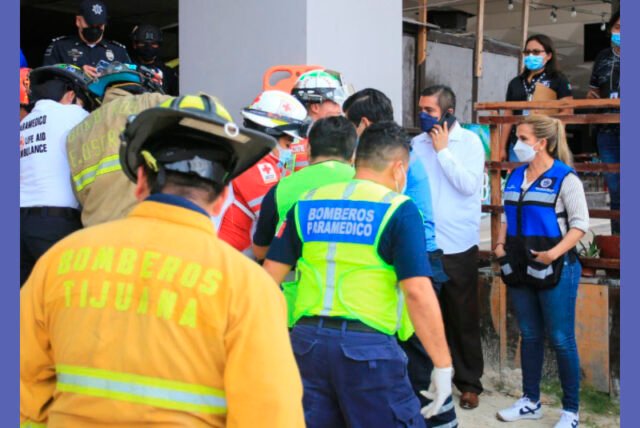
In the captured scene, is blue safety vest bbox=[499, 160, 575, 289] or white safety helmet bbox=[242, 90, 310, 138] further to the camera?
blue safety vest bbox=[499, 160, 575, 289]

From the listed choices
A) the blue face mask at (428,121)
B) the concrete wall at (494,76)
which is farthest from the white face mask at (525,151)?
the concrete wall at (494,76)

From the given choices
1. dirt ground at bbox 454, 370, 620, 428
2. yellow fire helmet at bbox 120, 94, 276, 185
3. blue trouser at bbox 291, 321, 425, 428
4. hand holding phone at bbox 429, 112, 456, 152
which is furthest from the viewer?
dirt ground at bbox 454, 370, 620, 428

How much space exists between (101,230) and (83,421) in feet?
1.41

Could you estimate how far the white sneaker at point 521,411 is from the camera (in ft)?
18.7

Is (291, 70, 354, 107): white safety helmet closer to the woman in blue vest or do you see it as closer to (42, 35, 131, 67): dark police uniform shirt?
the woman in blue vest

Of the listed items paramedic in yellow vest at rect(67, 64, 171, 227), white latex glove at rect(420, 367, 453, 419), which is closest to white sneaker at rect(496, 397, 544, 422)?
white latex glove at rect(420, 367, 453, 419)

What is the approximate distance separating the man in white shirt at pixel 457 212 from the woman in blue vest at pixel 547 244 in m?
0.26

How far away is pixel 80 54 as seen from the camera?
22.5 ft

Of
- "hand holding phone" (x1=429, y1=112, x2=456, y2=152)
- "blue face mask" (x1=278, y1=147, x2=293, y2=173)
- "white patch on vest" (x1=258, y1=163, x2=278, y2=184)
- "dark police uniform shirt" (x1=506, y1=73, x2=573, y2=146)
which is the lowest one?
"white patch on vest" (x1=258, y1=163, x2=278, y2=184)

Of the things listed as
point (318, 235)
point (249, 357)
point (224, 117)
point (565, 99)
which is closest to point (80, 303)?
point (249, 357)

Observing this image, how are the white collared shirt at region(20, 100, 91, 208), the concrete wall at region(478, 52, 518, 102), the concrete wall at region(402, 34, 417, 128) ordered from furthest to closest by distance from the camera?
the concrete wall at region(478, 52, 518, 102), the concrete wall at region(402, 34, 417, 128), the white collared shirt at region(20, 100, 91, 208)

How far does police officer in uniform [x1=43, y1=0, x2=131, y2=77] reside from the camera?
22.1ft

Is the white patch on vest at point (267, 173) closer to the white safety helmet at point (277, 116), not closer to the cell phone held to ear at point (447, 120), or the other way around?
the white safety helmet at point (277, 116)

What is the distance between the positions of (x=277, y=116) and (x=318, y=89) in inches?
33.4
